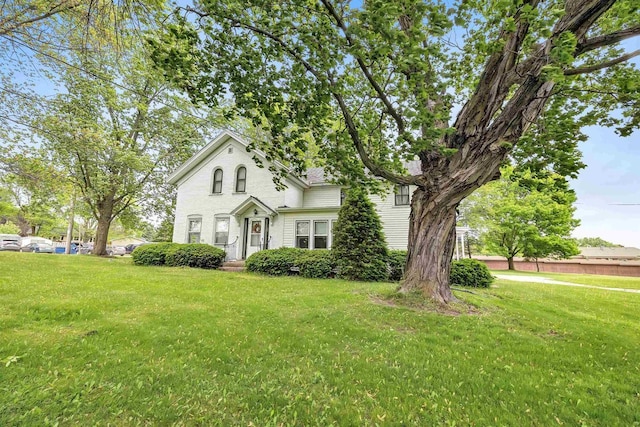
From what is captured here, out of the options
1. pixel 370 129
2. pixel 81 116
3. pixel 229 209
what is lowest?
pixel 229 209

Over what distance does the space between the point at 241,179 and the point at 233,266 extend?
5.50 m

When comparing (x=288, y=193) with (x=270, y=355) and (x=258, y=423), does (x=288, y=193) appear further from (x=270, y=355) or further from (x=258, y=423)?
(x=258, y=423)

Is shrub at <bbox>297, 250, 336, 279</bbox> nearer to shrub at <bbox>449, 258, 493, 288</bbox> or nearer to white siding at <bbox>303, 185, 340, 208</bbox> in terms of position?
shrub at <bbox>449, 258, 493, 288</bbox>

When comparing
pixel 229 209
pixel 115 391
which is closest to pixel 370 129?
pixel 115 391

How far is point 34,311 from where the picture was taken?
534cm

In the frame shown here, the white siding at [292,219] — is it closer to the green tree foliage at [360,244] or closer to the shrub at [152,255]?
the green tree foliage at [360,244]

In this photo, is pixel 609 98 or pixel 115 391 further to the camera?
pixel 609 98

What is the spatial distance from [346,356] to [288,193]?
13.4 meters

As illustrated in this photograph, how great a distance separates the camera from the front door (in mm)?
16984

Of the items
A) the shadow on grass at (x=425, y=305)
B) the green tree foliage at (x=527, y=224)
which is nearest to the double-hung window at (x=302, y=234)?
the shadow on grass at (x=425, y=305)

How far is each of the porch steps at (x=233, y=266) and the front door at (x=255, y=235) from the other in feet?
4.95

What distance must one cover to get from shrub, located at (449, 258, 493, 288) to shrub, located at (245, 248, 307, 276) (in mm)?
6385

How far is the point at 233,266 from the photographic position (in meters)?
15.3

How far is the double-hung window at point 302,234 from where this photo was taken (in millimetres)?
16453
